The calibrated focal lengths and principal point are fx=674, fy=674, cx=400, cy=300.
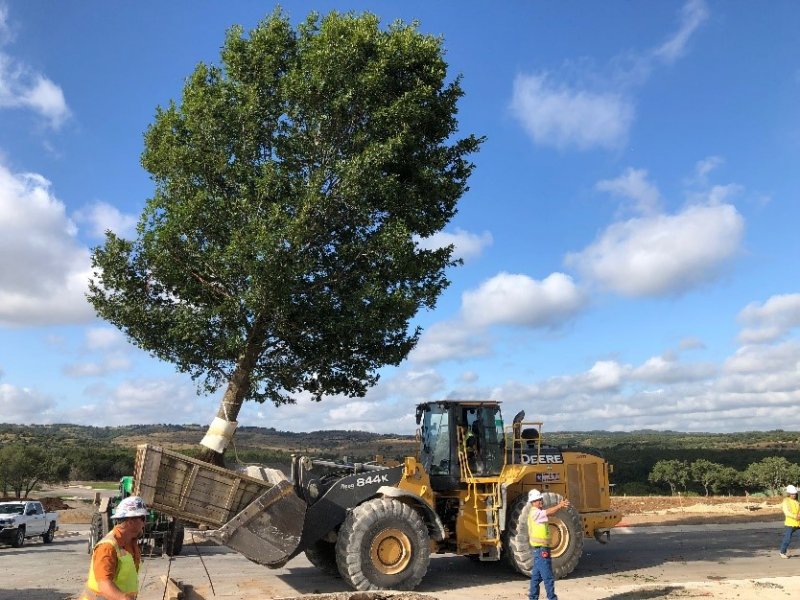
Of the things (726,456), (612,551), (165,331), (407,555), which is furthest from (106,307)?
(726,456)

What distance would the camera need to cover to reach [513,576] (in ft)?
41.5

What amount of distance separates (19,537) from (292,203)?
15.6m

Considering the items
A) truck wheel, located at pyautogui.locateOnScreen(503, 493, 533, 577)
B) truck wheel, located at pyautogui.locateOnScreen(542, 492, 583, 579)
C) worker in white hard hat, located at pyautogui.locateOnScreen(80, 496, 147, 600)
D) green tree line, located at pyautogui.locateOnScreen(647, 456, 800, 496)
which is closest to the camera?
worker in white hard hat, located at pyautogui.locateOnScreen(80, 496, 147, 600)

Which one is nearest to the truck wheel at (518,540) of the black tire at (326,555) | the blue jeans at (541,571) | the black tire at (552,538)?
the black tire at (552,538)

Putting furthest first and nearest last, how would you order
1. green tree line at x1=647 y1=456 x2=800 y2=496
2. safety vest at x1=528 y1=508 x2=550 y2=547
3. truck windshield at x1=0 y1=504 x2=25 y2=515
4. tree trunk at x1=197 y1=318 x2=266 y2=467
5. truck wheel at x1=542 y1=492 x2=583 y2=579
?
1. green tree line at x1=647 y1=456 x2=800 y2=496
2. truck windshield at x1=0 y1=504 x2=25 y2=515
3. tree trunk at x1=197 y1=318 x2=266 y2=467
4. truck wheel at x1=542 y1=492 x2=583 y2=579
5. safety vest at x1=528 y1=508 x2=550 y2=547

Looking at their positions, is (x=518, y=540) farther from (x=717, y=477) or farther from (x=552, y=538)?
(x=717, y=477)

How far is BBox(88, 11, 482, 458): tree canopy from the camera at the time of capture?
13.8m

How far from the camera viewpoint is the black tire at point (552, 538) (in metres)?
12.2

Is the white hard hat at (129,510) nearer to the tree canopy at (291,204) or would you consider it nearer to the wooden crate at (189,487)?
the wooden crate at (189,487)

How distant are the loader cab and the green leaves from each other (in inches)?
103

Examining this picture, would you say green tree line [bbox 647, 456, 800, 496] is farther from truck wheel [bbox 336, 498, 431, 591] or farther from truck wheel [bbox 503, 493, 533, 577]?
truck wheel [bbox 336, 498, 431, 591]

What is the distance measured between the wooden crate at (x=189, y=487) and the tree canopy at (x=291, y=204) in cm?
358

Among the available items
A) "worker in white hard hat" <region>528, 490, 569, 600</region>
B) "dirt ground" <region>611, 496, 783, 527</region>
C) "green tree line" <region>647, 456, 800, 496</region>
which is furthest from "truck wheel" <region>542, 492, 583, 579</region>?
"green tree line" <region>647, 456, 800, 496</region>

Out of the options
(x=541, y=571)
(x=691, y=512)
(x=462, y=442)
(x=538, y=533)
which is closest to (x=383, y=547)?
(x=462, y=442)
